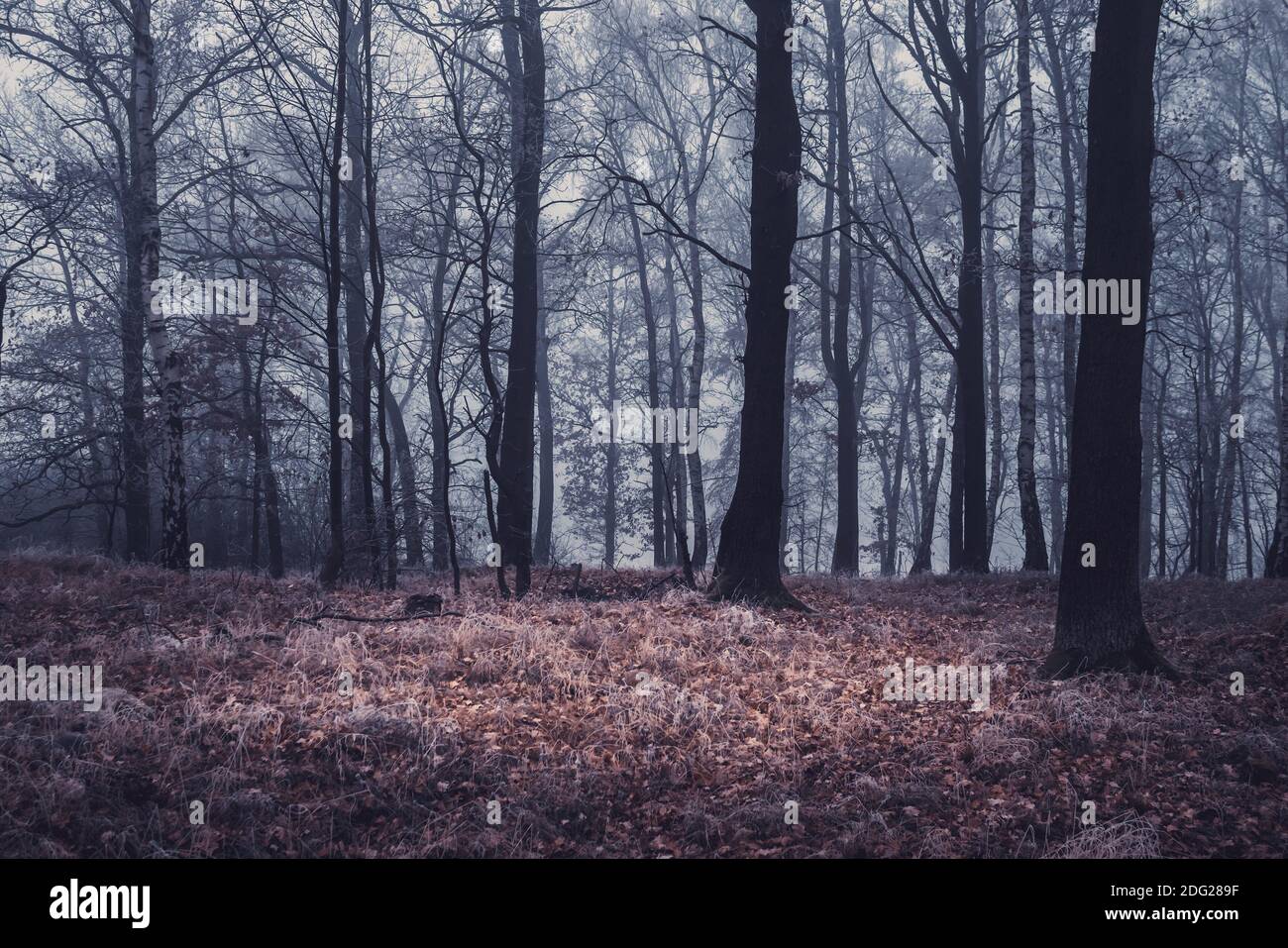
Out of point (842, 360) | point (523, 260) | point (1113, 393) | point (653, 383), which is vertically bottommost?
point (1113, 393)

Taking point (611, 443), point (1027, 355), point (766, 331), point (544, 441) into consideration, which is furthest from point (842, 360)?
point (611, 443)

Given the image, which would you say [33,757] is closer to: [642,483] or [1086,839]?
[1086,839]

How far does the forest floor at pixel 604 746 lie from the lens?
4.70m

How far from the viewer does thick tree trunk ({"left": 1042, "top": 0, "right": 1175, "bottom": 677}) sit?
22.1 ft

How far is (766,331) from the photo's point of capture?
9867 mm

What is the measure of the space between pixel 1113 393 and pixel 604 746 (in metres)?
4.61

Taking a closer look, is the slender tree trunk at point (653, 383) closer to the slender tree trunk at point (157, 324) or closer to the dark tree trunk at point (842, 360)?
the dark tree trunk at point (842, 360)

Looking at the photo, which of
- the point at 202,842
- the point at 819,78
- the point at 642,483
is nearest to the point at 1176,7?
the point at 202,842

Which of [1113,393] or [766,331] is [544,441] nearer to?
[766,331]

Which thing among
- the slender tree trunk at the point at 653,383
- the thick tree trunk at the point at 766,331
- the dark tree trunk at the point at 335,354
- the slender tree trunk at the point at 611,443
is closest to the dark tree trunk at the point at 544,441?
the slender tree trunk at the point at 611,443

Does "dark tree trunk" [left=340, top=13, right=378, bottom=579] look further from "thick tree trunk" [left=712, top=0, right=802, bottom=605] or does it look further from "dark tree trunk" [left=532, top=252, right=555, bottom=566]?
"dark tree trunk" [left=532, top=252, right=555, bottom=566]

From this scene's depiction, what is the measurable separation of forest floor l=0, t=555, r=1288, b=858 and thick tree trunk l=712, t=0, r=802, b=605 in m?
1.75

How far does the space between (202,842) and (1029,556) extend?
13.0m

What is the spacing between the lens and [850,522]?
19.3m
